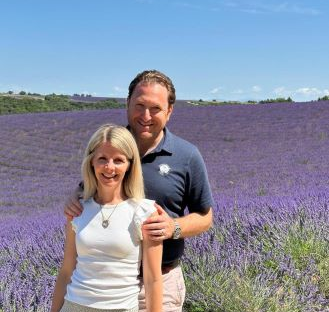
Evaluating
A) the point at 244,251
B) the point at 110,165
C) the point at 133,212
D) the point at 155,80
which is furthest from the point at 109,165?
the point at 244,251

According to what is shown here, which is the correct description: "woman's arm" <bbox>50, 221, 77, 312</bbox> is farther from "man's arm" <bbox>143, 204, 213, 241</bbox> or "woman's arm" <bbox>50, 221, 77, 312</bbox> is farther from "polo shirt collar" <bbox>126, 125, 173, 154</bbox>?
"polo shirt collar" <bbox>126, 125, 173, 154</bbox>

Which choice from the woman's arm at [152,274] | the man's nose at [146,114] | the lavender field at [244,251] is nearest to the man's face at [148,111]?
the man's nose at [146,114]

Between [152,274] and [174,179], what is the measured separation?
40 cm

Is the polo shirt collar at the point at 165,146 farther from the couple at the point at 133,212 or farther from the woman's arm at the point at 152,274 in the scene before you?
the woman's arm at the point at 152,274

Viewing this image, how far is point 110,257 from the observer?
6.69ft

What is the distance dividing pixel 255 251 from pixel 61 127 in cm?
1712

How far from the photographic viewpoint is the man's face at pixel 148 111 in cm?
221

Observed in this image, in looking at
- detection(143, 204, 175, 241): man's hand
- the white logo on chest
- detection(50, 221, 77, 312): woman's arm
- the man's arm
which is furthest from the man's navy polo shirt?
detection(50, 221, 77, 312): woman's arm

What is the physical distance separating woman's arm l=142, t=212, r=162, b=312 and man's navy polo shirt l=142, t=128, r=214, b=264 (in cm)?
24

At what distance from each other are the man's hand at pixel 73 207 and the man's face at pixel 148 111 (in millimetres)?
344

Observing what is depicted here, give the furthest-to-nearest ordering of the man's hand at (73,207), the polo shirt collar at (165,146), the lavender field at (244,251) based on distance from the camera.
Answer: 1. the lavender field at (244,251)
2. the polo shirt collar at (165,146)
3. the man's hand at (73,207)

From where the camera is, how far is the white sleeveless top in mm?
2021

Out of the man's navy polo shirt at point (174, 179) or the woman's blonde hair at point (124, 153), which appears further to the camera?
the man's navy polo shirt at point (174, 179)

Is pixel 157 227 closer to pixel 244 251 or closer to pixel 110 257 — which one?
pixel 110 257
